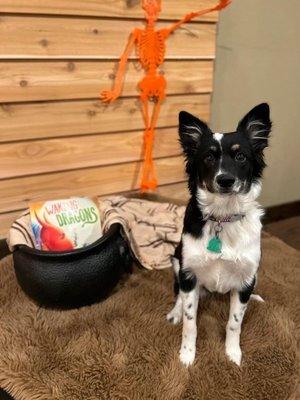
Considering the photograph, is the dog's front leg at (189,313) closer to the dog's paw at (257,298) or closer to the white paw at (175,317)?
the white paw at (175,317)

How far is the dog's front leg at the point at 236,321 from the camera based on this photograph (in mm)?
1396

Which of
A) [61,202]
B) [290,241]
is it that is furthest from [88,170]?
[290,241]

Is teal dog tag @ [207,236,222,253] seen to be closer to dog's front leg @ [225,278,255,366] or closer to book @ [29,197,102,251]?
dog's front leg @ [225,278,255,366]

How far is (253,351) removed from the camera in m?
1.47

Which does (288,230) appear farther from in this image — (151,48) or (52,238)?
(52,238)

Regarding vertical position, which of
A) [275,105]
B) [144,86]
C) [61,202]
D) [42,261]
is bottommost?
[42,261]

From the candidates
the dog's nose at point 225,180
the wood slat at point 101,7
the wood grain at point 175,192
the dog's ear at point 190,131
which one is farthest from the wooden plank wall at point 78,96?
the dog's nose at point 225,180

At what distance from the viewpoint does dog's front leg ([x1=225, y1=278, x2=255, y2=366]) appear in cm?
140


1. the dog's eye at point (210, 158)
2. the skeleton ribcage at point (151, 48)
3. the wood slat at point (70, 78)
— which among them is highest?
the skeleton ribcage at point (151, 48)

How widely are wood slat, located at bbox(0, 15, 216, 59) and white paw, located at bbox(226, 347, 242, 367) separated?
1452 millimetres

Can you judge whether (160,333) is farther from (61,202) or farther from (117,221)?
(61,202)

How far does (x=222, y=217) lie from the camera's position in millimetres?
1350

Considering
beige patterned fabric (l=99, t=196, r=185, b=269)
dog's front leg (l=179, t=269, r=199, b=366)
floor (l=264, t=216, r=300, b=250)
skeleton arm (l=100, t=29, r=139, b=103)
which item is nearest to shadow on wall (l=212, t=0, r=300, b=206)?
floor (l=264, t=216, r=300, b=250)

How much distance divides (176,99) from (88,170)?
641mm
